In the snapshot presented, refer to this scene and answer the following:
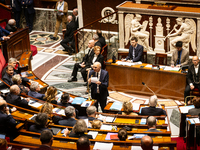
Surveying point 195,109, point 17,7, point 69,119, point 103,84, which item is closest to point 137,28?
point 103,84

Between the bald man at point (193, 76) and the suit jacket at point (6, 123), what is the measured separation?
4.08m

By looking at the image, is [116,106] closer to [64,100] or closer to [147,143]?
[64,100]

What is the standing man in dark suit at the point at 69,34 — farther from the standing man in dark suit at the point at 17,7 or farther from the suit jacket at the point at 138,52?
the standing man in dark suit at the point at 17,7

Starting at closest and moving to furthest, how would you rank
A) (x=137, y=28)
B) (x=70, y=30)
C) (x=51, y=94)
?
1. (x=51, y=94)
2. (x=137, y=28)
3. (x=70, y=30)

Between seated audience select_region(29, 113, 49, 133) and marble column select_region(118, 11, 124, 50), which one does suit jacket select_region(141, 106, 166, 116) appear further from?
marble column select_region(118, 11, 124, 50)

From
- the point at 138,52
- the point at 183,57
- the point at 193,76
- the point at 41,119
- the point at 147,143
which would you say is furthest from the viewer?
the point at 138,52

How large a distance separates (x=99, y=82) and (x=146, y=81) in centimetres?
190

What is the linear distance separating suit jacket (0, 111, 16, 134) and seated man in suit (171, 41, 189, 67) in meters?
4.37

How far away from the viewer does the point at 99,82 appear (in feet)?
20.7

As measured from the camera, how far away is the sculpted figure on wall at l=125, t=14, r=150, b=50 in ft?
27.2

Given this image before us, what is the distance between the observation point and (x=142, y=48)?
7.98 meters

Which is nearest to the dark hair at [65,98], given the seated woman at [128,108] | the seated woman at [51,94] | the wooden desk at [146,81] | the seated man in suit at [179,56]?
the seated woman at [51,94]

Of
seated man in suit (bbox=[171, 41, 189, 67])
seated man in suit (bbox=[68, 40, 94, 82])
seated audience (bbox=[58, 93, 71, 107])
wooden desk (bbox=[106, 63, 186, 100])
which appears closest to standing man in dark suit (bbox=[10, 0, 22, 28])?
seated man in suit (bbox=[68, 40, 94, 82])

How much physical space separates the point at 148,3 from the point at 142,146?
21.3 ft
